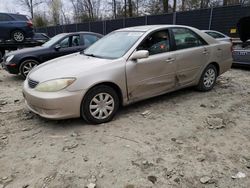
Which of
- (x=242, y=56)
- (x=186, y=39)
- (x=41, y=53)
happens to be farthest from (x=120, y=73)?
(x=242, y=56)

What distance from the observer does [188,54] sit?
4.59 m

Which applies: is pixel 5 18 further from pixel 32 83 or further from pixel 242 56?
pixel 242 56

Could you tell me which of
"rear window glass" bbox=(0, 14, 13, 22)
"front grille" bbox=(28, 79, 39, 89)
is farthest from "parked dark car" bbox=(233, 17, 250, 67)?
"rear window glass" bbox=(0, 14, 13, 22)

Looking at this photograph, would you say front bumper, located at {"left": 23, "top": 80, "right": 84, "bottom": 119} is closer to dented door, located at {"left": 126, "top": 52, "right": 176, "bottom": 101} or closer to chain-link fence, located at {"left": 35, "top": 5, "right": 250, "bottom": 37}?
dented door, located at {"left": 126, "top": 52, "right": 176, "bottom": 101}

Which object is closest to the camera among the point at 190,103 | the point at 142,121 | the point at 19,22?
the point at 142,121

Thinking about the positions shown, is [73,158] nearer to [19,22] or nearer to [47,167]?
[47,167]

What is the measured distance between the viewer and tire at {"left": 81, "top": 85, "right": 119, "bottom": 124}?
3.50 m

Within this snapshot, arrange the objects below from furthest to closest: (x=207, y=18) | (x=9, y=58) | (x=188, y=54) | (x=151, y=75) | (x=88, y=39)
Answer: (x=207, y=18) < (x=88, y=39) < (x=9, y=58) < (x=188, y=54) < (x=151, y=75)

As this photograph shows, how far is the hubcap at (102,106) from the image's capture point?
141 inches

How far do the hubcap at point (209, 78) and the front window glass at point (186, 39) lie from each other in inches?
26.4

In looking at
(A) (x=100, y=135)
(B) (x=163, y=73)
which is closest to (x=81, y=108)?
(A) (x=100, y=135)

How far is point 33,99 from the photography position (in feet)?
11.3

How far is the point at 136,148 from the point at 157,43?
2.13 metres

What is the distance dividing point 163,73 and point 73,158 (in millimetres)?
2286
